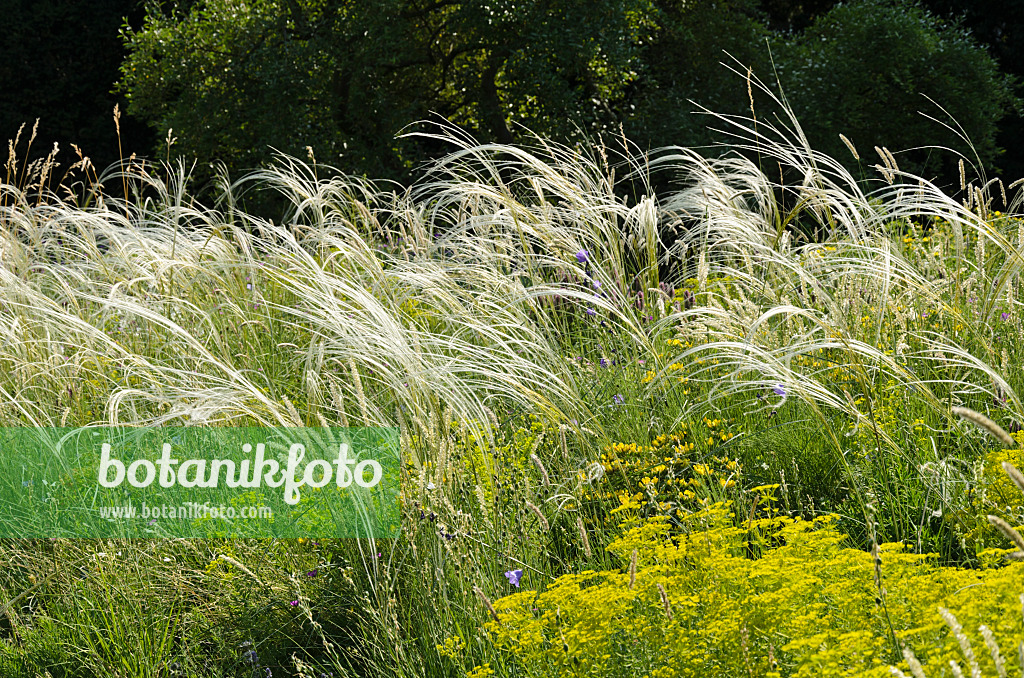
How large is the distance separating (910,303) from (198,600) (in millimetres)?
2221

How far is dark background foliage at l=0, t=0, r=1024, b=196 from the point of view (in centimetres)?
809

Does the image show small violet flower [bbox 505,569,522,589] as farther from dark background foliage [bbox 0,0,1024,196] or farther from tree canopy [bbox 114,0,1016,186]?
tree canopy [bbox 114,0,1016,186]

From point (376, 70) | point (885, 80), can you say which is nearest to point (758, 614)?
point (376, 70)

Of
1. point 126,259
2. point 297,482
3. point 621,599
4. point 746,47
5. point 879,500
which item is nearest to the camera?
point 621,599

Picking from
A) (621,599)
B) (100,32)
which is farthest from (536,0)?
(100,32)

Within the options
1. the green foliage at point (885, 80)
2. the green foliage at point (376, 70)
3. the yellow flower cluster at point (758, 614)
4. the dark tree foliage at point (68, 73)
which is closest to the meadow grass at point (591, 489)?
the yellow flower cluster at point (758, 614)

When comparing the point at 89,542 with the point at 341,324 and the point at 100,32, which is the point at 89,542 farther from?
the point at 100,32

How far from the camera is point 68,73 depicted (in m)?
13.9

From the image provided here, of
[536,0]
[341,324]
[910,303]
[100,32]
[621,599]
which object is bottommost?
[621,599]

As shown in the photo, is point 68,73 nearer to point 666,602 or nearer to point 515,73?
point 515,73

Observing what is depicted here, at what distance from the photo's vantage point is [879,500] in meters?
2.32
